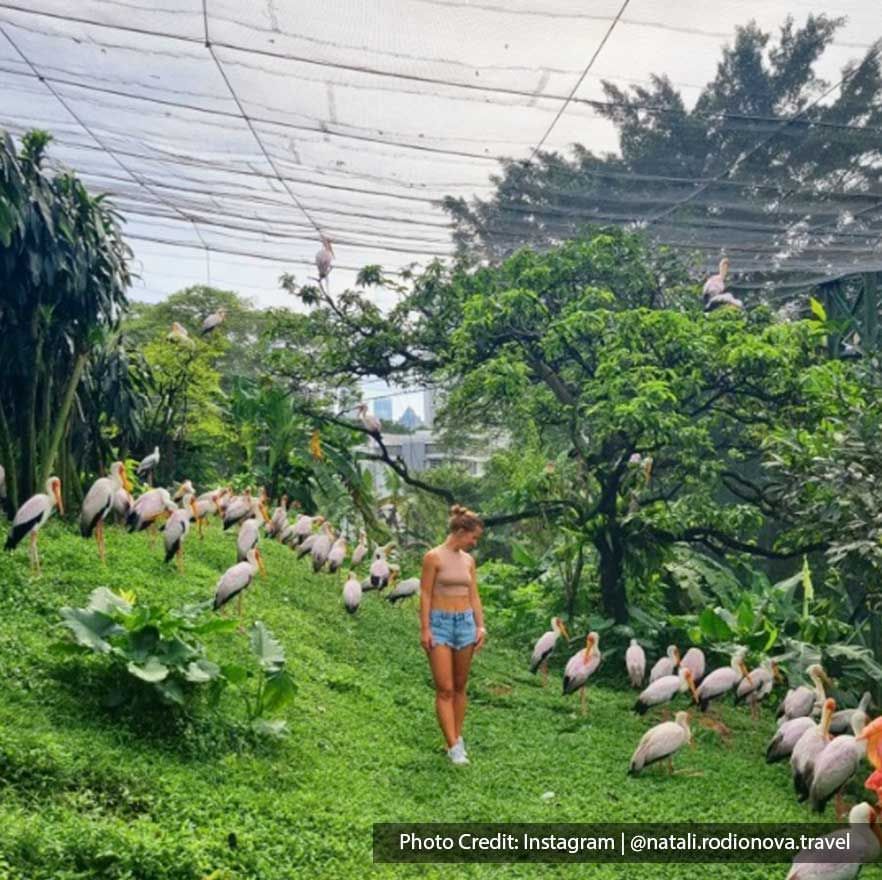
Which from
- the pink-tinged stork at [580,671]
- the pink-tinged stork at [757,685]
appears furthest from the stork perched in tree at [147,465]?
the pink-tinged stork at [757,685]

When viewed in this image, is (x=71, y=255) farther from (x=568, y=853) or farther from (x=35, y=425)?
(x=568, y=853)

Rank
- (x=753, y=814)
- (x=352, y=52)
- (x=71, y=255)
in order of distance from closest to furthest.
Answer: (x=753, y=814) < (x=352, y=52) < (x=71, y=255)

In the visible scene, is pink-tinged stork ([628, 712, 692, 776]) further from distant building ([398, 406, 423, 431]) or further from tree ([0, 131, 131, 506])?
distant building ([398, 406, 423, 431])

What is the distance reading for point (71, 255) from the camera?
4.75 meters

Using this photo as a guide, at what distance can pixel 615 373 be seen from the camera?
5.00 meters

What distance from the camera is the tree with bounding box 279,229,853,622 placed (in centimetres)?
511

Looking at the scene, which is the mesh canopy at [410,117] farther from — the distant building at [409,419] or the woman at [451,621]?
the distant building at [409,419]

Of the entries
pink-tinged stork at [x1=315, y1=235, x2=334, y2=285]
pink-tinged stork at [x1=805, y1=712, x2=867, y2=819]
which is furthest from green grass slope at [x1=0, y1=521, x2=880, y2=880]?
pink-tinged stork at [x1=315, y1=235, x2=334, y2=285]

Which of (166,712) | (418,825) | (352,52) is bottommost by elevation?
(418,825)

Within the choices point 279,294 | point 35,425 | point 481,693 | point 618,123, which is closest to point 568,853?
point 481,693

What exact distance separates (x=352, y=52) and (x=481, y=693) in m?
3.26

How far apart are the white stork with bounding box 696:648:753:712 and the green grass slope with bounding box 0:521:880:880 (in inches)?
6.6

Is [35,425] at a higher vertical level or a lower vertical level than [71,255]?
lower

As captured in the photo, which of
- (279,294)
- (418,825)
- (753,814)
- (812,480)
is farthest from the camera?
(279,294)
